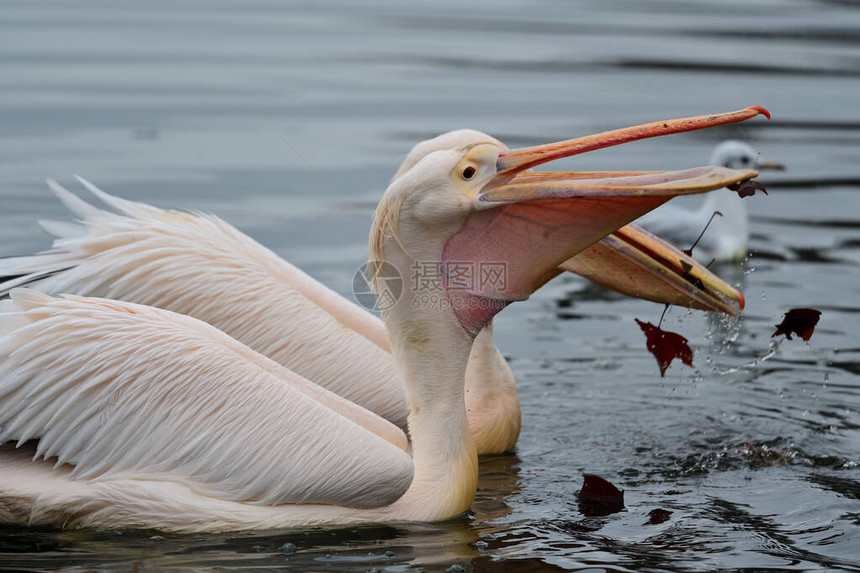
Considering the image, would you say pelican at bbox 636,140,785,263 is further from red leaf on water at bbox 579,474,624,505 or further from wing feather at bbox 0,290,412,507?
wing feather at bbox 0,290,412,507

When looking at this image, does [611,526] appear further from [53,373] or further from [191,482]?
[53,373]

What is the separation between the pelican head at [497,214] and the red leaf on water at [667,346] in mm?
690

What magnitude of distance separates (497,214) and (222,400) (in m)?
0.94

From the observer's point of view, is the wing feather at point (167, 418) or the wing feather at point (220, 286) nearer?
the wing feather at point (167, 418)

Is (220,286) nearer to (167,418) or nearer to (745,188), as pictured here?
(167,418)

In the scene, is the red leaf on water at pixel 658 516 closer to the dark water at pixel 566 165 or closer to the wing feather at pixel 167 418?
the dark water at pixel 566 165

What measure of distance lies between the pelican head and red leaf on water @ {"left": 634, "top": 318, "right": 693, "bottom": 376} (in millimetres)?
690

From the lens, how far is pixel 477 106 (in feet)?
34.1

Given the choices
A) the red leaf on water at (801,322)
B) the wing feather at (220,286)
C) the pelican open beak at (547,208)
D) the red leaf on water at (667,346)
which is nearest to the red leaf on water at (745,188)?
the pelican open beak at (547,208)

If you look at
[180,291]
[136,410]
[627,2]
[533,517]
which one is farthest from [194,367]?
[627,2]

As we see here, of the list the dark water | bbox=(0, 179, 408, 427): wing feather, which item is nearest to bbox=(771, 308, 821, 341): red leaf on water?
the dark water

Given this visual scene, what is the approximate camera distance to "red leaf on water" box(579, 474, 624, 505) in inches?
161

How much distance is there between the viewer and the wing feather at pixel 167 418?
3.69 m

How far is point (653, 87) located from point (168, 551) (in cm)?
838
